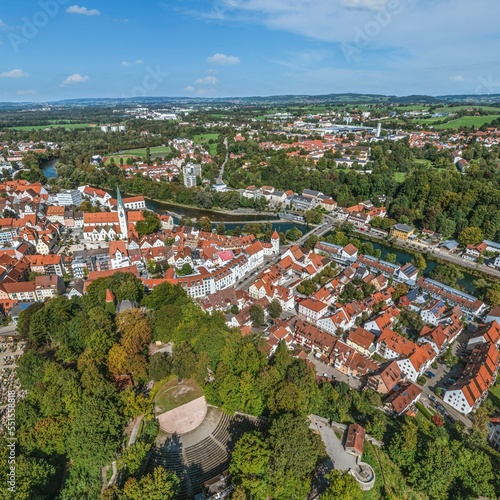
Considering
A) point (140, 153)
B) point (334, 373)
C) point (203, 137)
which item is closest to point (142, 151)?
point (140, 153)

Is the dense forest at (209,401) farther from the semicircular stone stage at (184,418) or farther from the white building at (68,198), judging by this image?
the white building at (68,198)

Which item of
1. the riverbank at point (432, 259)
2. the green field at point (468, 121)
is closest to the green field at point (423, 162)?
the riverbank at point (432, 259)

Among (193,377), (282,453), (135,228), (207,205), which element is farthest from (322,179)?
(282,453)

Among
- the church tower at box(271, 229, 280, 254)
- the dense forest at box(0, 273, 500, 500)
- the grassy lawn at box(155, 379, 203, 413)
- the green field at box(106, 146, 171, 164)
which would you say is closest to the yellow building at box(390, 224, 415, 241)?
the church tower at box(271, 229, 280, 254)

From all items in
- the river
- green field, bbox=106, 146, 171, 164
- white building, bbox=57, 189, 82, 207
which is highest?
green field, bbox=106, 146, 171, 164

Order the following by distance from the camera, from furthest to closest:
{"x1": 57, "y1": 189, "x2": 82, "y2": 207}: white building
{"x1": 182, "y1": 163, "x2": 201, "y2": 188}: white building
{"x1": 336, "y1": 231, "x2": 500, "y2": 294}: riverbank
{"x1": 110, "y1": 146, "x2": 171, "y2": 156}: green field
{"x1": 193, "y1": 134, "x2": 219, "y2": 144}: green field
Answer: {"x1": 193, "y1": 134, "x2": 219, "y2": 144}: green field < {"x1": 110, "y1": 146, "x2": 171, "y2": 156}: green field < {"x1": 182, "y1": 163, "x2": 201, "y2": 188}: white building < {"x1": 57, "y1": 189, "x2": 82, "y2": 207}: white building < {"x1": 336, "y1": 231, "x2": 500, "y2": 294}: riverbank

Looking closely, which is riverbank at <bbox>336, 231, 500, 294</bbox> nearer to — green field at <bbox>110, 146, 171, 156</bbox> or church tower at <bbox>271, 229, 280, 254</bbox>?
church tower at <bbox>271, 229, 280, 254</bbox>

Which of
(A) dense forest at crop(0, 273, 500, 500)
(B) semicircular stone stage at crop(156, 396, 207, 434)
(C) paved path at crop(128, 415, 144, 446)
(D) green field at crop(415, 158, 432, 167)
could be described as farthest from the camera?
(D) green field at crop(415, 158, 432, 167)

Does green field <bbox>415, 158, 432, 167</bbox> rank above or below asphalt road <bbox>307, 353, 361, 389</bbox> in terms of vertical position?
above

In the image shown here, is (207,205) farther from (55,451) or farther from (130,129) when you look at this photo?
(130,129)
